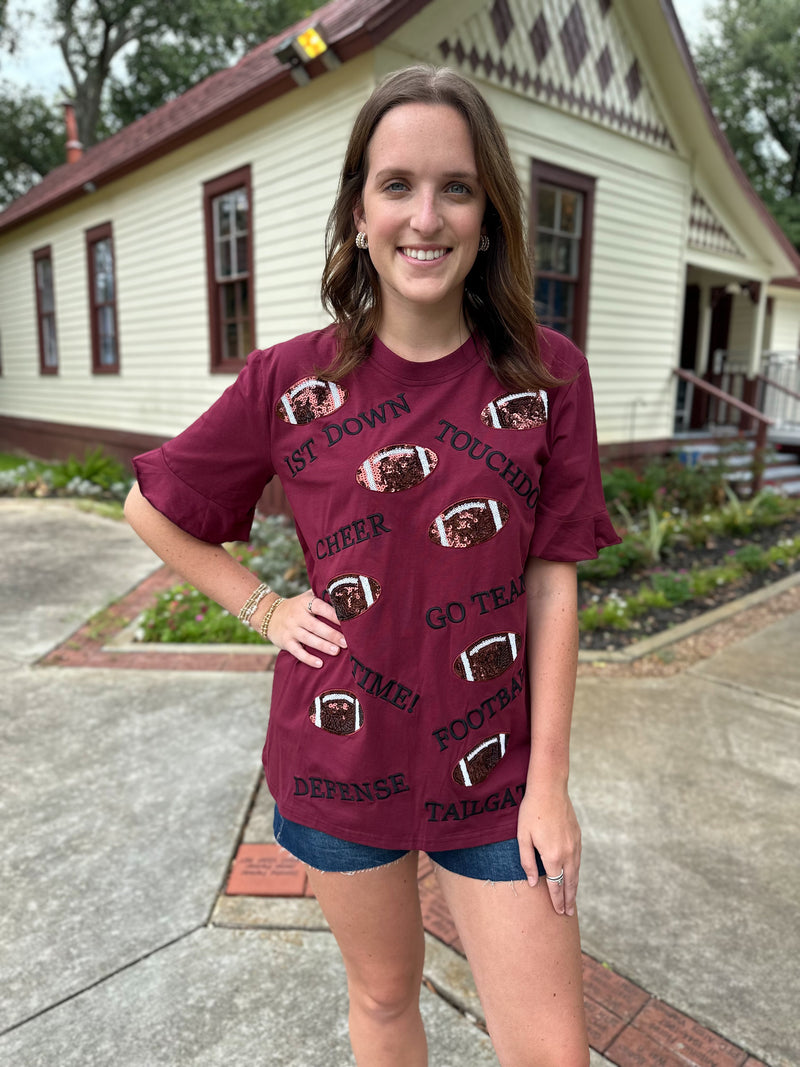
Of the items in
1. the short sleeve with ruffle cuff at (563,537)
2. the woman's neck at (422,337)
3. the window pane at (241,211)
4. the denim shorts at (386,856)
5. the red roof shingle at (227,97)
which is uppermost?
the red roof shingle at (227,97)

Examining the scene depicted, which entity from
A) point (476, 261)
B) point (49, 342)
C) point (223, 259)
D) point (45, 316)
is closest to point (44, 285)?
point (45, 316)

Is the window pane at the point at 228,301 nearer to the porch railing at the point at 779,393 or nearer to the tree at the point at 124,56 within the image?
the porch railing at the point at 779,393

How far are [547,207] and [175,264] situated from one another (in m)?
4.37

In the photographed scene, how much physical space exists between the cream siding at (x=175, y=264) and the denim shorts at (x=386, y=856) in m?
6.04

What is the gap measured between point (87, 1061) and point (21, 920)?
0.61m

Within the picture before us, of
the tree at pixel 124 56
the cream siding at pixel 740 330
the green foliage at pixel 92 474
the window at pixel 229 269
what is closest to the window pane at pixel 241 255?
the window at pixel 229 269

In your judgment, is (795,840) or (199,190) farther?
(199,190)

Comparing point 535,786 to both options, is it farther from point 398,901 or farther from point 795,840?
point 795,840

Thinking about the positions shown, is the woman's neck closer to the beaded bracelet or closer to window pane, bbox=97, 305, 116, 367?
the beaded bracelet

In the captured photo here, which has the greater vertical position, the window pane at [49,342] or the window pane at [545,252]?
the window pane at [545,252]

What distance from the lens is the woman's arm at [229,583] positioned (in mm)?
1318

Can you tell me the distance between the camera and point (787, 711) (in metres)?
3.81

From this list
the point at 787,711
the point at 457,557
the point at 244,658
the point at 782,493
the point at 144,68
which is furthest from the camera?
the point at 144,68

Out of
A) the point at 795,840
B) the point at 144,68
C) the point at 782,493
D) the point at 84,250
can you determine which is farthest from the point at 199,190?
the point at 144,68
